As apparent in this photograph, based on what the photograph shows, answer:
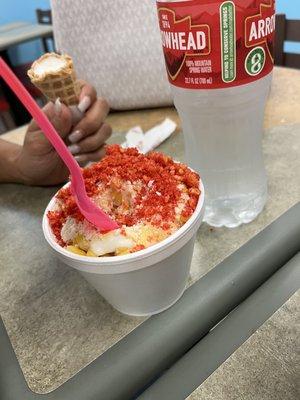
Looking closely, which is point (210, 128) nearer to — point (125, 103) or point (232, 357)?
point (232, 357)

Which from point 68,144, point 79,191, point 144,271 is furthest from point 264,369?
point 68,144

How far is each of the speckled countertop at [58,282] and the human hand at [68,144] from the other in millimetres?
42

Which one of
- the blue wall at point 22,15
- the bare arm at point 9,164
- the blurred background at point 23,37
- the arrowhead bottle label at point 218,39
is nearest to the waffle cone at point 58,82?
the bare arm at point 9,164

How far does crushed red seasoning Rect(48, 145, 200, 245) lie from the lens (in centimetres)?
44

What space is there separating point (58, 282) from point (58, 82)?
0.38m

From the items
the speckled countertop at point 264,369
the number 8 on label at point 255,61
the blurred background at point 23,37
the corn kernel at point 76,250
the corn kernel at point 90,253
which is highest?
the number 8 on label at point 255,61

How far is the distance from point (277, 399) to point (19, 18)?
4.64 m

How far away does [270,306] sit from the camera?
0.48m

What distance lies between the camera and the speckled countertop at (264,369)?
400 millimetres

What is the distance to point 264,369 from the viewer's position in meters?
0.42

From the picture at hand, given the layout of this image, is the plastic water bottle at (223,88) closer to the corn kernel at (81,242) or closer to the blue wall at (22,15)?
the corn kernel at (81,242)

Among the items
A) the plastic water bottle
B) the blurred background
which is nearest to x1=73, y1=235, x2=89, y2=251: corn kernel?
the plastic water bottle

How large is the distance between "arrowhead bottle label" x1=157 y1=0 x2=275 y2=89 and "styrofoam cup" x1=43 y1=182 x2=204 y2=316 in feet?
0.51

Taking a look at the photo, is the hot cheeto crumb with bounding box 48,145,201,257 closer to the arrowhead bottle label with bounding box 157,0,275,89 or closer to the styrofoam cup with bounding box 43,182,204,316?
the styrofoam cup with bounding box 43,182,204,316
